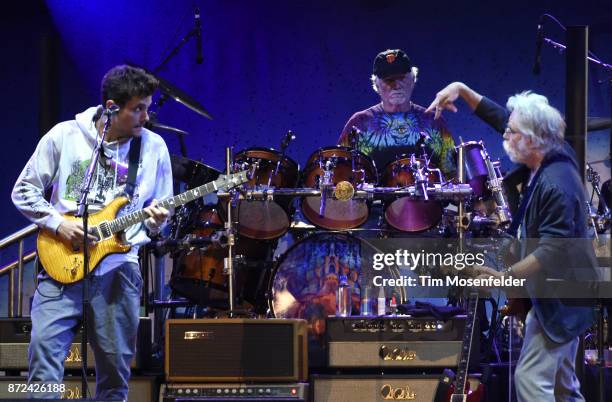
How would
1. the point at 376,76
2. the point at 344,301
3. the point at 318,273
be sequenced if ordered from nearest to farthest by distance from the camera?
the point at 344,301 < the point at 318,273 < the point at 376,76

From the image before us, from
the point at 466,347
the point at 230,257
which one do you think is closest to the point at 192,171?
the point at 230,257

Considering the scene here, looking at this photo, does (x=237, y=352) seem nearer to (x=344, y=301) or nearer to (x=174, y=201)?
(x=344, y=301)

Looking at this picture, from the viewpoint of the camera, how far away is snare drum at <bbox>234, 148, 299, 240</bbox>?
7.10m

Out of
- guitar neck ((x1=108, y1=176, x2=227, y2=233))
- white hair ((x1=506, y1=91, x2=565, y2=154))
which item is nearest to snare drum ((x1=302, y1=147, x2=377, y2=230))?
guitar neck ((x1=108, y1=176, x2=227, y2=233))

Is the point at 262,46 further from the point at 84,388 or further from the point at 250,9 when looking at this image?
the point at 84,388

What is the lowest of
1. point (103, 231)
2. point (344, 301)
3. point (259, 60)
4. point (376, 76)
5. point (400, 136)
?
point (344, 301)

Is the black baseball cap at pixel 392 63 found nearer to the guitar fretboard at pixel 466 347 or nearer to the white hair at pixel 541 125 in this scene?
the guitar fretboard at pixel 466 347

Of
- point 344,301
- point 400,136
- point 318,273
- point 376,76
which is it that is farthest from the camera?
point 376,76

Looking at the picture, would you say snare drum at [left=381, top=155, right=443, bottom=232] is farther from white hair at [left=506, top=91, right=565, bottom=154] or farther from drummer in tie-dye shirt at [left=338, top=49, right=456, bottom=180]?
white hair at [left=506, top=91, right=565, bottom=154]

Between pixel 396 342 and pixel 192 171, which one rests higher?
pixel 192 171

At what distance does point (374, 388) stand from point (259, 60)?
3.25m

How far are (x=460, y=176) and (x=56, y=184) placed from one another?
2919 mm

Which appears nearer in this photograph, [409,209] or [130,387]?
[130,387]

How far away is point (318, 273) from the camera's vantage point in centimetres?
693
